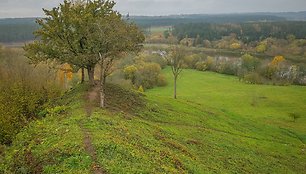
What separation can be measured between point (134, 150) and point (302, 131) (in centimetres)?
4952

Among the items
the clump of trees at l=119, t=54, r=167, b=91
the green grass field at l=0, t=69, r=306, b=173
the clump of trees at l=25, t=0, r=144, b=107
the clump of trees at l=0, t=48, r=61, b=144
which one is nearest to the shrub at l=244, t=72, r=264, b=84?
the clump of trees at l=119, t=54, r=167, b=91

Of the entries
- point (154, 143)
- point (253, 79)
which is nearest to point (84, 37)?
point (154, 143)

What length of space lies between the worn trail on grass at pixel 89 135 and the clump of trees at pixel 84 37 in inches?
70.6

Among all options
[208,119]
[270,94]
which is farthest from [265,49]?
[208,119]

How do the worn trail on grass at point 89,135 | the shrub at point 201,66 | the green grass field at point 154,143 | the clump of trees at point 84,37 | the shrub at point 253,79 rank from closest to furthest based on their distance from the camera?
the worn trail on grass at point 89,135 < the green grass field at point 154,143 < the clump of trees at point 84,37 < the shrub at point 253,79 < the shrub at point 201,66

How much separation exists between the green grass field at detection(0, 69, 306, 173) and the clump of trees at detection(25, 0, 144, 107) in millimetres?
5117

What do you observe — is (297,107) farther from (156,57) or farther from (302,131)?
(156,57)

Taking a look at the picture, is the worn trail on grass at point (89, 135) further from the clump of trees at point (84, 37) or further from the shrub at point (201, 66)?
the shrub at point (201, 66)

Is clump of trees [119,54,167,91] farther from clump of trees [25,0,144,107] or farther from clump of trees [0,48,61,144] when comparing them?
clump of trees [25,0,144,107]

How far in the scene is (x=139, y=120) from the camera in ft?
124

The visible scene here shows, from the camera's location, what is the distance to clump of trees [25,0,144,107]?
3819cm

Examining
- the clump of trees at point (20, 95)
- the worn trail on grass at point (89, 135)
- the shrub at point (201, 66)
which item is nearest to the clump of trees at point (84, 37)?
the worn trail on grass at point (89, 135)

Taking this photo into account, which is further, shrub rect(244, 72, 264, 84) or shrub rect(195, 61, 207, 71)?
shrub rect(195, 61, 207, 71)

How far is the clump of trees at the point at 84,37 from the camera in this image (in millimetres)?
38188
